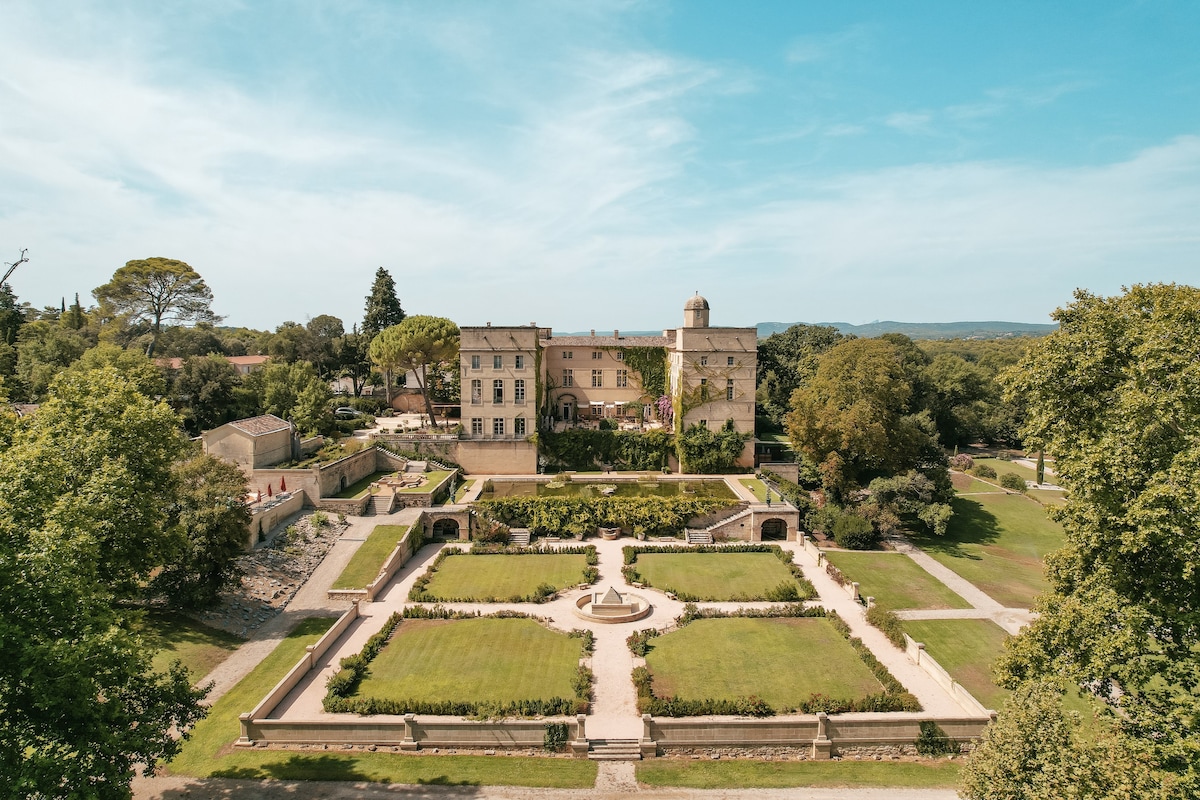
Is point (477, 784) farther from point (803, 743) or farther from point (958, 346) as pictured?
point (958, 346)

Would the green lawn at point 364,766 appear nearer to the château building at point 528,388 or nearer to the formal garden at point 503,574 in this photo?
the formal garden at point 503,574

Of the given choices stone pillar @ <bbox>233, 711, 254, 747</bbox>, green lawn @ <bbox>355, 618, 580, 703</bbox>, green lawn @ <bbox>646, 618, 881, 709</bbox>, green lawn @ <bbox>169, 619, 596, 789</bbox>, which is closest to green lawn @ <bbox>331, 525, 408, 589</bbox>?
green lawn @ <bbox>355, 618, 580, 703</bbox>

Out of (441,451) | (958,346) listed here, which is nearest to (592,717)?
(441,451)

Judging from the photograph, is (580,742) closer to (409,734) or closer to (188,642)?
(409,734)

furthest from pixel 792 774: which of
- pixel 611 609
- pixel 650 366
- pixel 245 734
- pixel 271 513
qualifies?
pixel 650 366

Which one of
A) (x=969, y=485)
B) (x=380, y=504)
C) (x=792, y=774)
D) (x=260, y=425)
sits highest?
(x=260, y=425)

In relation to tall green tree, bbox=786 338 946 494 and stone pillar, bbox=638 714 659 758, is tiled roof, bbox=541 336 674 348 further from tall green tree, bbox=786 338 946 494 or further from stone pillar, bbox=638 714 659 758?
stone pillar, bbox=638 714 659 758
